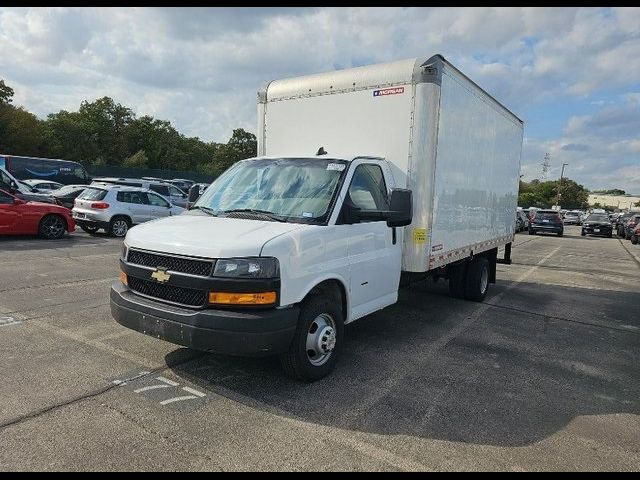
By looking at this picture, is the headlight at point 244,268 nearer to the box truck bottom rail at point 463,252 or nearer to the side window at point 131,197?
the box truck bottom rail at point 463,252

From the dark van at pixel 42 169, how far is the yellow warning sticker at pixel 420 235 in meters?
28.6

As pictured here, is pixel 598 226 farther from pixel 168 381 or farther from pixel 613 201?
pixel 613 201

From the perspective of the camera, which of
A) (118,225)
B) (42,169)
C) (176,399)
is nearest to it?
(176,399)

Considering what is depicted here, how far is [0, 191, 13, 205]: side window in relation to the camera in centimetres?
1230

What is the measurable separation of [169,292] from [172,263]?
0.27m

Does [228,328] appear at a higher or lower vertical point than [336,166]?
lower

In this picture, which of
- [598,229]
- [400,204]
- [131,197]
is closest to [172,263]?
[400,204]

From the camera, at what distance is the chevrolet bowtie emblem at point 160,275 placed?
3.99 metres

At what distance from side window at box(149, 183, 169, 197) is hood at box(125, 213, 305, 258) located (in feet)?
62.5

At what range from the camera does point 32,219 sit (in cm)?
1290

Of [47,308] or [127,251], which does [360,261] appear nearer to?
[127,251]

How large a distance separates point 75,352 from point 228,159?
249 feet

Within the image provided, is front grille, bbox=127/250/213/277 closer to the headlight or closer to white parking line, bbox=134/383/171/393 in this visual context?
the headlight

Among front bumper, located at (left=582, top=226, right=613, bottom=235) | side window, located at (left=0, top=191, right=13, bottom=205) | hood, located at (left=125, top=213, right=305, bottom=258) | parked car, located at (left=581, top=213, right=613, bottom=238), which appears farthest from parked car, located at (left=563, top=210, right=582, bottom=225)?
hood, located at (left=125, top=213, right=305, bottom=258)
